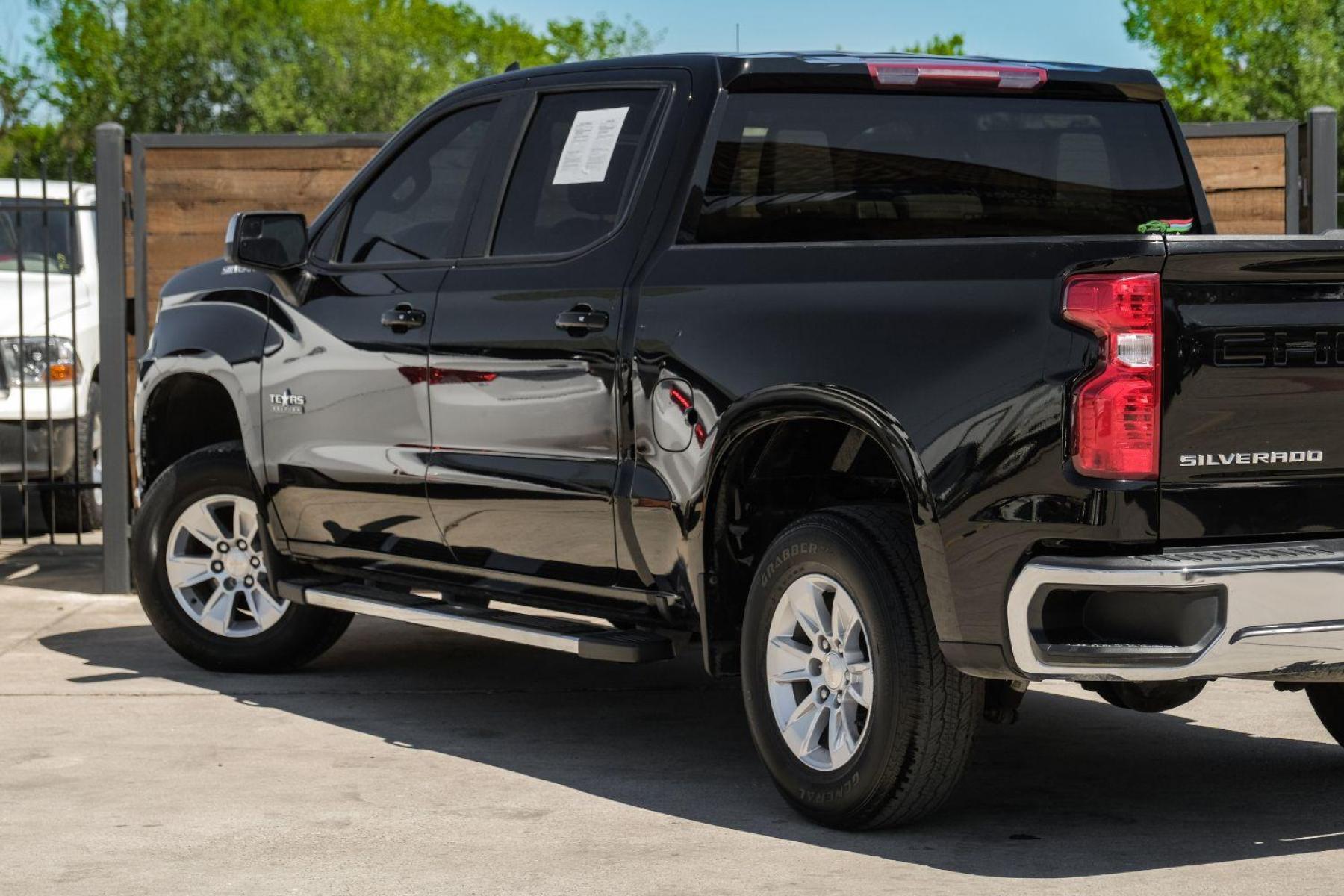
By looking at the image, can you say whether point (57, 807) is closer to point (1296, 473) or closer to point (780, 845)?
point (780, 845)

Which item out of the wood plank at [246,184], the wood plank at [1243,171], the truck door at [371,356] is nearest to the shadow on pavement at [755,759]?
the truck door at [371,356]

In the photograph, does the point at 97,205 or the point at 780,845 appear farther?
the point at 97,205

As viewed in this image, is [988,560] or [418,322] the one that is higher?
[418,322]

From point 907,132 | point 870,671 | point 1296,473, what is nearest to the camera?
point 1296,473

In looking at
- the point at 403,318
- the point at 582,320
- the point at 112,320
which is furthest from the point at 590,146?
the point at 112,320

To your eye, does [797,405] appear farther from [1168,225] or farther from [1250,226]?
[1250,226]

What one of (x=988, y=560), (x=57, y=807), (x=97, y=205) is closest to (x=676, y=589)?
(x=988, y=560)

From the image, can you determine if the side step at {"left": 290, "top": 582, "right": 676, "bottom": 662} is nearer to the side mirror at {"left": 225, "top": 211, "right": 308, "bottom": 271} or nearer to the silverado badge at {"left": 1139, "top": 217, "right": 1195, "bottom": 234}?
the side mirror at {"left": 225, "top": 211, "right": 308, "bottom": 271}

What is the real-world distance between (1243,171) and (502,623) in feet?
17.7

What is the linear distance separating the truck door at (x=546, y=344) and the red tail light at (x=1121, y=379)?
1.67m

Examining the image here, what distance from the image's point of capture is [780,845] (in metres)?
5.21

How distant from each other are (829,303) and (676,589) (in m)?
1.01

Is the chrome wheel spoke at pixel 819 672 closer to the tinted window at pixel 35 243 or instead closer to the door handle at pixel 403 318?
the door handle at pixel 403 318

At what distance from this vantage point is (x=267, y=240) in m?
7.24
